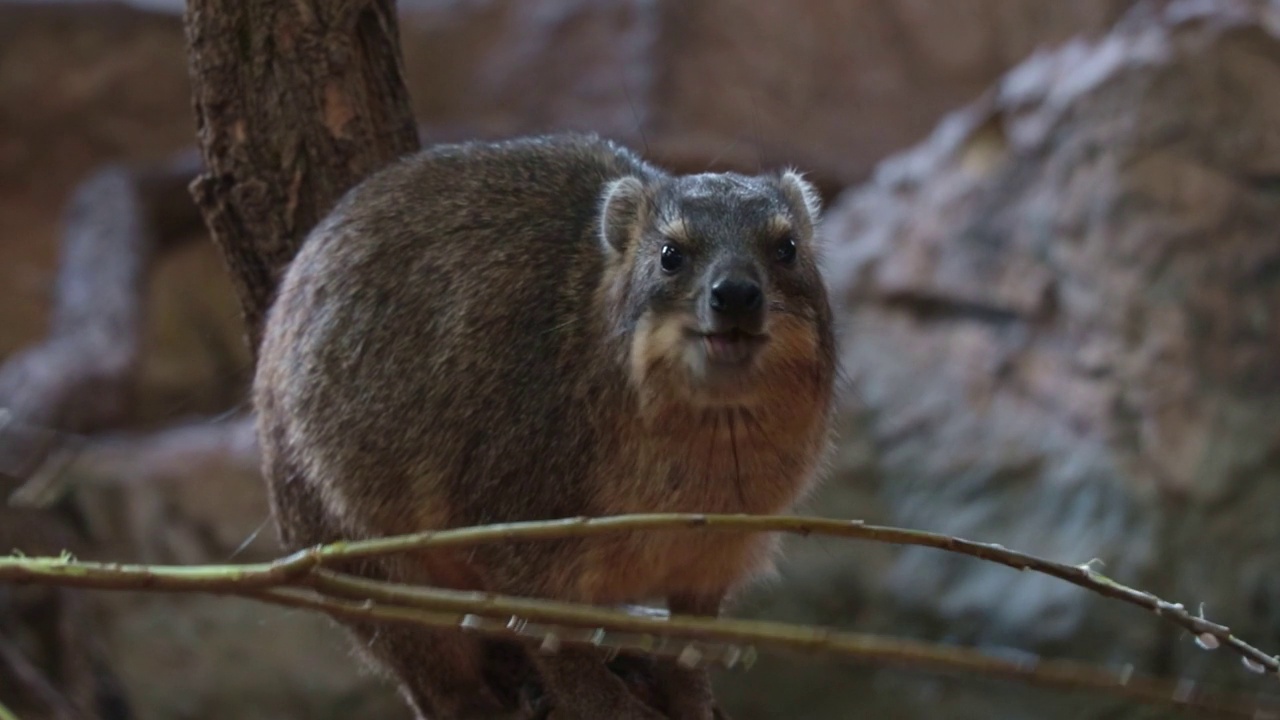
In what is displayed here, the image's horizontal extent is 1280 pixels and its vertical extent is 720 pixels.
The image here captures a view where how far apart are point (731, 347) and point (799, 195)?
0.86 metres

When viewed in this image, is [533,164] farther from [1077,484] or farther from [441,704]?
[1077,484]

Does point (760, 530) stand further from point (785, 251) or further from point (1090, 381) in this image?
point (1090, 381)

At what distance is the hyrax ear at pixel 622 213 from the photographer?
3.95 meters

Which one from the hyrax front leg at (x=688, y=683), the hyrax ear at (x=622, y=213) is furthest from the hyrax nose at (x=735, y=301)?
the hyrax front leg at (x=688, y=683)

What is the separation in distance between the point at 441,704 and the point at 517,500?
2.43 feet

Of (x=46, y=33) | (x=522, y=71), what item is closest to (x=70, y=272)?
(x=46, y=33)

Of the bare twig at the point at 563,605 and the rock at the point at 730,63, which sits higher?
the rock at the point at 730,63

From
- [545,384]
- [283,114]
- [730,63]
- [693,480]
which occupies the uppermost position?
[730,63]

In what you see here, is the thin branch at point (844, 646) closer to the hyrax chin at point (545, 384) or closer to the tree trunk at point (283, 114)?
the hyrax chin at point (545, 384)

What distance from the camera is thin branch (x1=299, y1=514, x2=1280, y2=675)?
2.01m

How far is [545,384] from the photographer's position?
3959mm

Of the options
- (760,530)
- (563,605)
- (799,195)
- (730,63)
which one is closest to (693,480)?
(799,195)

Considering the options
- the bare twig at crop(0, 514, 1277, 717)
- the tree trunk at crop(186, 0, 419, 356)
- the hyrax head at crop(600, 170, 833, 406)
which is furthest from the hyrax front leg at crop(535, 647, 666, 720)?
the bare twig at crop(0, 514, 1277, 717)

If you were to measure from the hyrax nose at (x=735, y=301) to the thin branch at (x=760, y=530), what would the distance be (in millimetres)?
1121
